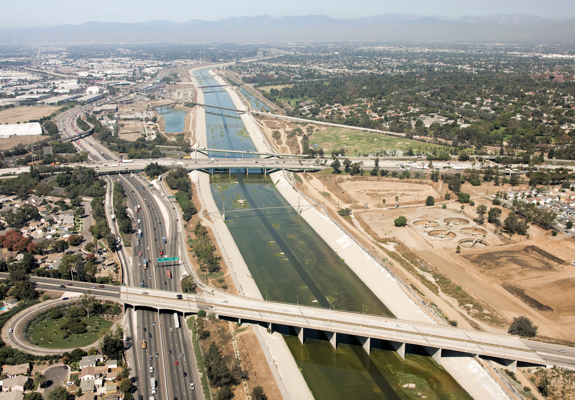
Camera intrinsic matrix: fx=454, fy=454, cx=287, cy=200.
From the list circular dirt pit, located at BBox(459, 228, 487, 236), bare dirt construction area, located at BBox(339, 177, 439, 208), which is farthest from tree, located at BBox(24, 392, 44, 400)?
bare dirt construction area, located at BBox(339, 177, 439, 208)

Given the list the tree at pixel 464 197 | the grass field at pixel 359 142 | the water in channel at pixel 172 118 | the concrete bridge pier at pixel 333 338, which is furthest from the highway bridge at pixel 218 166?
the concrete bridge pier at pixel 333 338

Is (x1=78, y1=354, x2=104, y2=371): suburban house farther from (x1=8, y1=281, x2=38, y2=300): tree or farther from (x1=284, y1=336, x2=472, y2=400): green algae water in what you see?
(x1=284, y1=336, x2=472, y2=400): green algae water

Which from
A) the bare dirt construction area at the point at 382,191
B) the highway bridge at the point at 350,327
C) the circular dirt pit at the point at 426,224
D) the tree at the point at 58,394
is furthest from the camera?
the bare dirt construction area at the point at 382,191

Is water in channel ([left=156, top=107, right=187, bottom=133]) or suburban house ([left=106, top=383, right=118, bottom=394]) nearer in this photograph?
suburban house ([left=106, top=383, right=118, bottom=394])

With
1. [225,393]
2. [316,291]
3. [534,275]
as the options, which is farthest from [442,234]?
[225,393]

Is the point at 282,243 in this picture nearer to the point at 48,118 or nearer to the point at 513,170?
the point at 513,170

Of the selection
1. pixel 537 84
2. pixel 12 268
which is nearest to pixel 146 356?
pixel 12 268

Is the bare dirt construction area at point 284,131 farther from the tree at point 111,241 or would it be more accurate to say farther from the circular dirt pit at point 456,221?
the tree at point 111,241
